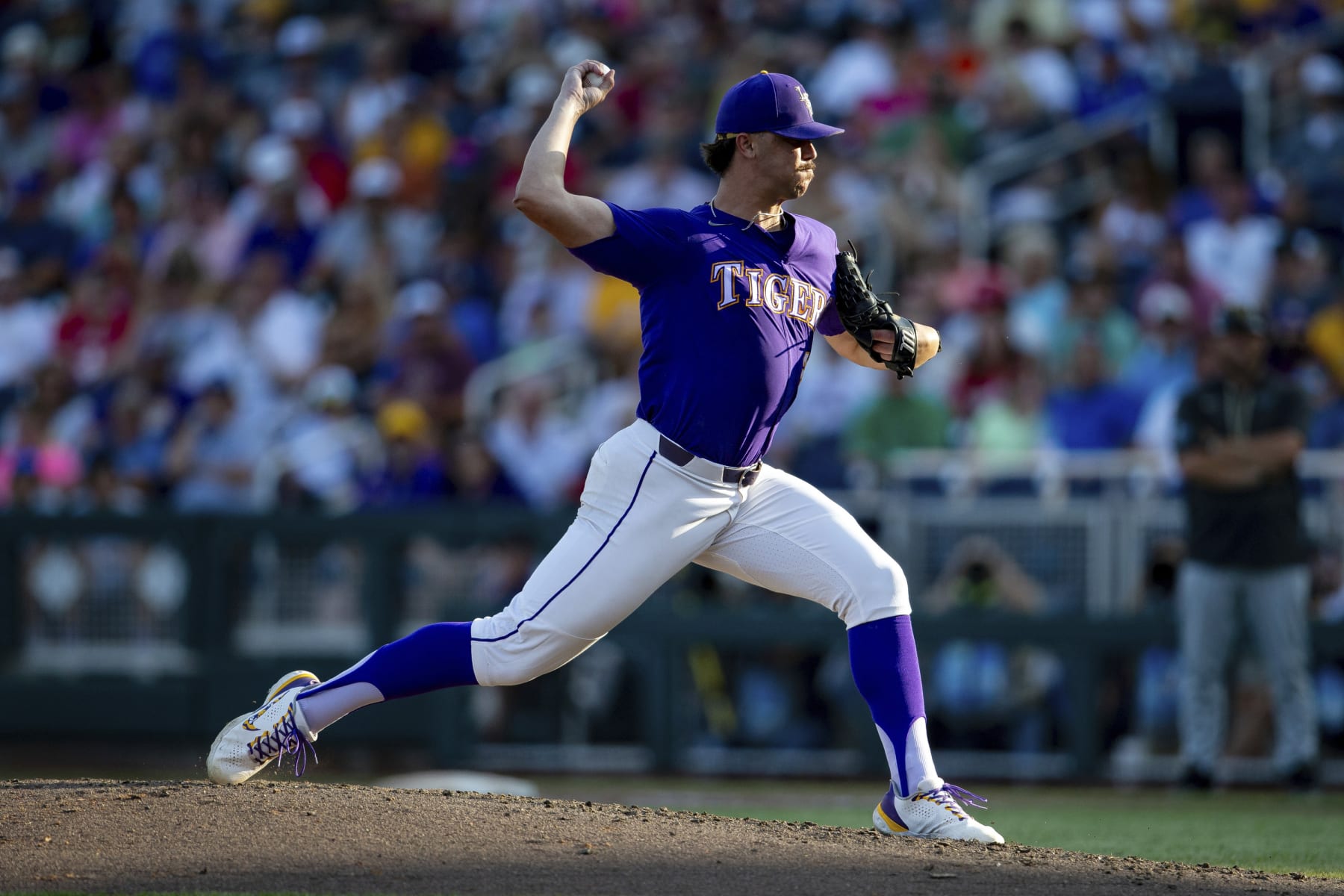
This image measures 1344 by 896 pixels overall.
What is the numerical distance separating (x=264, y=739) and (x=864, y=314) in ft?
7.40

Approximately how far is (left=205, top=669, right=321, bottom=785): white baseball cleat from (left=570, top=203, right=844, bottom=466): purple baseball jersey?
143 cm

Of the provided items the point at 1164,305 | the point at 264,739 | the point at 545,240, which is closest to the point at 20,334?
the point at 545,240

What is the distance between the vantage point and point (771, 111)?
518cm

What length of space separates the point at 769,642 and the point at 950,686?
1.05m

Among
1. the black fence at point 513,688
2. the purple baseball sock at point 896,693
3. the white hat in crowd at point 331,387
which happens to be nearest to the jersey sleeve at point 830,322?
the purple baseball sock at point 896,693

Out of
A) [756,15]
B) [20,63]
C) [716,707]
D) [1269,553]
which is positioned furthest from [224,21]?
[1269,553]

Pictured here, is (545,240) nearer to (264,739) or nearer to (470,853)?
(264,739)

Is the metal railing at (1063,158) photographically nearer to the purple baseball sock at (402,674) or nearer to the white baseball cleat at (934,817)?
the white baseball cleat at (934,817)

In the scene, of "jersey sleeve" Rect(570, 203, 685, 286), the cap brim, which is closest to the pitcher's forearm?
"jersey sleeve" Rect(570, 203, 685, 286)

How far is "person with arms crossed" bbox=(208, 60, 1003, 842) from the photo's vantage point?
508 centimetres

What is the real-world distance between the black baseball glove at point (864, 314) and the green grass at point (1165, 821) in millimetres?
1934

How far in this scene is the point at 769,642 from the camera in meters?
10.1

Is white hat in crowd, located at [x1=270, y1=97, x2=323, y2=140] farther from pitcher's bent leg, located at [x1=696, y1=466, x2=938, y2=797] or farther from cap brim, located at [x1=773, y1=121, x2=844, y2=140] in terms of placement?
Result: pitcher's bent leg, located at [x1=696, y1=466, x2=938, y2=797]

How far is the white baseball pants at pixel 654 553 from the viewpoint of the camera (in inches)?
200
